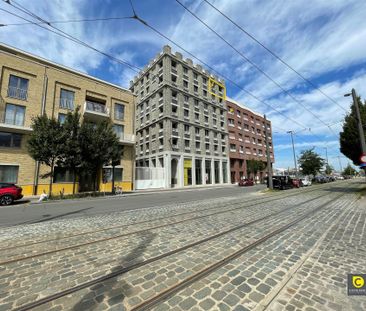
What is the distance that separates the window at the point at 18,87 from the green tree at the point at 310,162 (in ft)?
157

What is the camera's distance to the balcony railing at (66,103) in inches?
917

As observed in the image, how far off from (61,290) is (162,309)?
162cm

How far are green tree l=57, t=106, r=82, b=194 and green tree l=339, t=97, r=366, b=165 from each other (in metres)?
25.3

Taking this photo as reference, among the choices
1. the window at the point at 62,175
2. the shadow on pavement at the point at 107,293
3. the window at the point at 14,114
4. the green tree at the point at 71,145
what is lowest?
the shadow on pavement at the point at 107,293

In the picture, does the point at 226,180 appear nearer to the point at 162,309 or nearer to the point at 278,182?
the point at 278,182

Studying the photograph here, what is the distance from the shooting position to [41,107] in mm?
21609

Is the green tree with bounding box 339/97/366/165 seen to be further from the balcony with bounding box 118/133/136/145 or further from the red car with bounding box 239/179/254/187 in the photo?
the balcony with bounding box 118/133/136/145

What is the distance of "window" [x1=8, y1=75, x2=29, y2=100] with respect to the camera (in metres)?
20.4

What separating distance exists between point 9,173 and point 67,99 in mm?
10263

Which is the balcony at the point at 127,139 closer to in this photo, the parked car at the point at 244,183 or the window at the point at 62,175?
the window at the point at 62,175

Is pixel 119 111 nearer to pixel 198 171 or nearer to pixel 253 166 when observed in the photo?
pixel 198 171

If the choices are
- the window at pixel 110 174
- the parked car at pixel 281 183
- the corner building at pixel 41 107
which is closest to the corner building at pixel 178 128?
the window at pixel 110 174

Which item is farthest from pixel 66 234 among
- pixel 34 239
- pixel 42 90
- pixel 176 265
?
pixel 42 90

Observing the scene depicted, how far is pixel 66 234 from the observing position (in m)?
5.87
